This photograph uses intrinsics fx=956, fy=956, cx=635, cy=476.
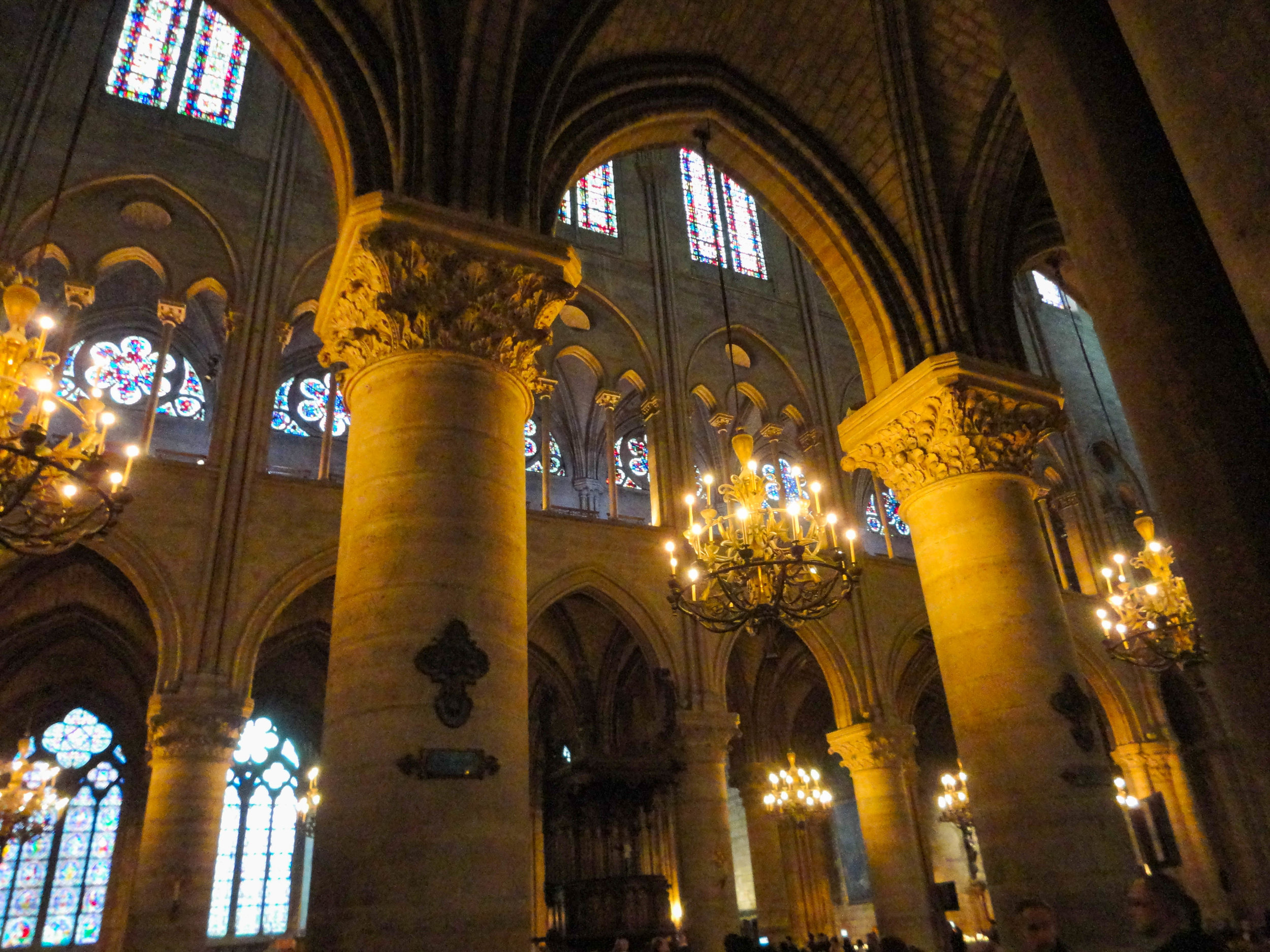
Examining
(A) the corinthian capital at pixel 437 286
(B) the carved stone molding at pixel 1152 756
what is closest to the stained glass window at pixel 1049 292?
(B) the carved stone molding at pixel 1152 756

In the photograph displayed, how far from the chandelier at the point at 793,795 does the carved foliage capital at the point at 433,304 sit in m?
13.7

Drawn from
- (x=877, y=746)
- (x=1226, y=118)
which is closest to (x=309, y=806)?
(x=877, y=746)

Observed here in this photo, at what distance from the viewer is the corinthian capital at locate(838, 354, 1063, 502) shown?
9.17 meters

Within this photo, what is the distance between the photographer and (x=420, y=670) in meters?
5.64

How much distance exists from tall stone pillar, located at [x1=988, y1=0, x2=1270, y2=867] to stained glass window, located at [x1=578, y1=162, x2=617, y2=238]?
14589mm

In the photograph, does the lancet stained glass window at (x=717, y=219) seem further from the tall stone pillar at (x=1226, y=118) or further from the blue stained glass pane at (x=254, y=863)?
the tall stone pillar at (x=1226, y=118)

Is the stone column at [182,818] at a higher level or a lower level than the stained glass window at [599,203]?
lower

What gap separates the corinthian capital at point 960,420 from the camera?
30.1 ft

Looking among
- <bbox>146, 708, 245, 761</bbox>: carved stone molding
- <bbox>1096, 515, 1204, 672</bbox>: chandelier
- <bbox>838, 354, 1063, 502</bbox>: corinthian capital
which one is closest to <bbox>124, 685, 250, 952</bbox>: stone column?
Result: <bbox>146, 708, 245, 761</bbox>: carved stone molding

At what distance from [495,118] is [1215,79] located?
581 cm

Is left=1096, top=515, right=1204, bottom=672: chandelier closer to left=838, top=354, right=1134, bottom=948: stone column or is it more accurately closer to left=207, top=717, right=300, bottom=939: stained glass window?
left=838, top=354, right=1134, bottom=948: stone column

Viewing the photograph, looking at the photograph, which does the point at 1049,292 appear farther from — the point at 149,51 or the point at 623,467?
the point at 149,51

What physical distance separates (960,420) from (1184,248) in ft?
17.7

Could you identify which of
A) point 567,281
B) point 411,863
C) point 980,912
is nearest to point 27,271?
point 567,281
